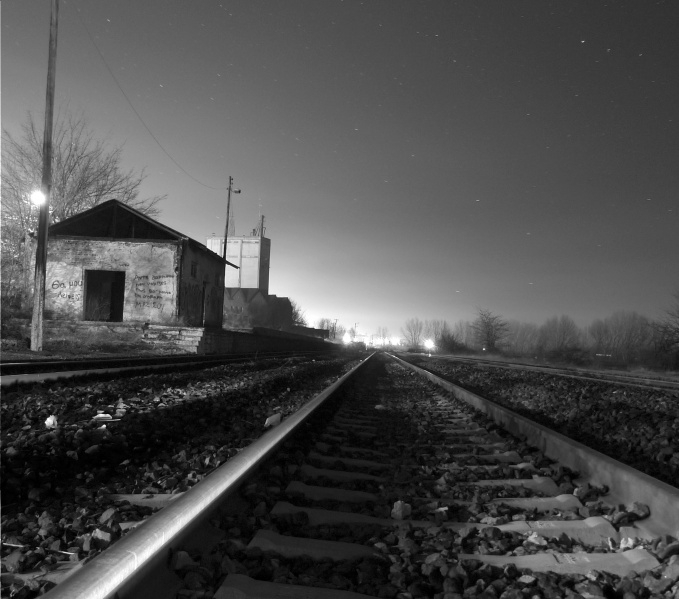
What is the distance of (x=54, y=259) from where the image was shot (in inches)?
944

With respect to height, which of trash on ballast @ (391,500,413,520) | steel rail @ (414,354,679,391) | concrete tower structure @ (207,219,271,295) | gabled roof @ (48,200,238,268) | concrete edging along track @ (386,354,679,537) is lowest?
steel rail @ (414,354,679,391)

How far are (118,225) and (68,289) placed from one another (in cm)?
388

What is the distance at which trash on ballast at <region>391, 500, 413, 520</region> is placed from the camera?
9.11 feet

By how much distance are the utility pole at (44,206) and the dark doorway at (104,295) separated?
27.6 feet

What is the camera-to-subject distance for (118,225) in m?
25.5

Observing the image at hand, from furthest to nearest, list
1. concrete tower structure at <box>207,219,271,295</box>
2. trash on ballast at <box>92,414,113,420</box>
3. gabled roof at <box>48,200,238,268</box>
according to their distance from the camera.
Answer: concrete tower structure at <box>207,219,271,295</box> → gabled roof at <box>48,200,238,268</box> → trash on ballast at <box>92,414,113,420</box>

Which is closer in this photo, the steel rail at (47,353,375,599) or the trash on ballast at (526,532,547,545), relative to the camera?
the steel rail at (47,353,375,599)

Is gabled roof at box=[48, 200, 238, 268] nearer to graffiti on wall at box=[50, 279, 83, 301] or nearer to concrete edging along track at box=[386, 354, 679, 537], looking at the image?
graffiti on wall at box=[50, 279, 83, 301]

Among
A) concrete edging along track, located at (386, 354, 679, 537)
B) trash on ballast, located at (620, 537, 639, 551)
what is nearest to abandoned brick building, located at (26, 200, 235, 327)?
concrete edging along track, located at (386, 354, 679, 537)

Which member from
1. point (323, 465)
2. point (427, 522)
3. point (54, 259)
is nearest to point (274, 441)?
point (323, 465)

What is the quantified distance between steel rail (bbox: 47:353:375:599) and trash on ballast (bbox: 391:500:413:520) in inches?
32.8

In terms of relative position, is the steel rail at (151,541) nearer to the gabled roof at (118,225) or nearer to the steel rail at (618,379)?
the steel rail at (618,379)

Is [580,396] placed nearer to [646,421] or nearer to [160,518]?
[646,421]

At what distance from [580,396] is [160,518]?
920 cm
